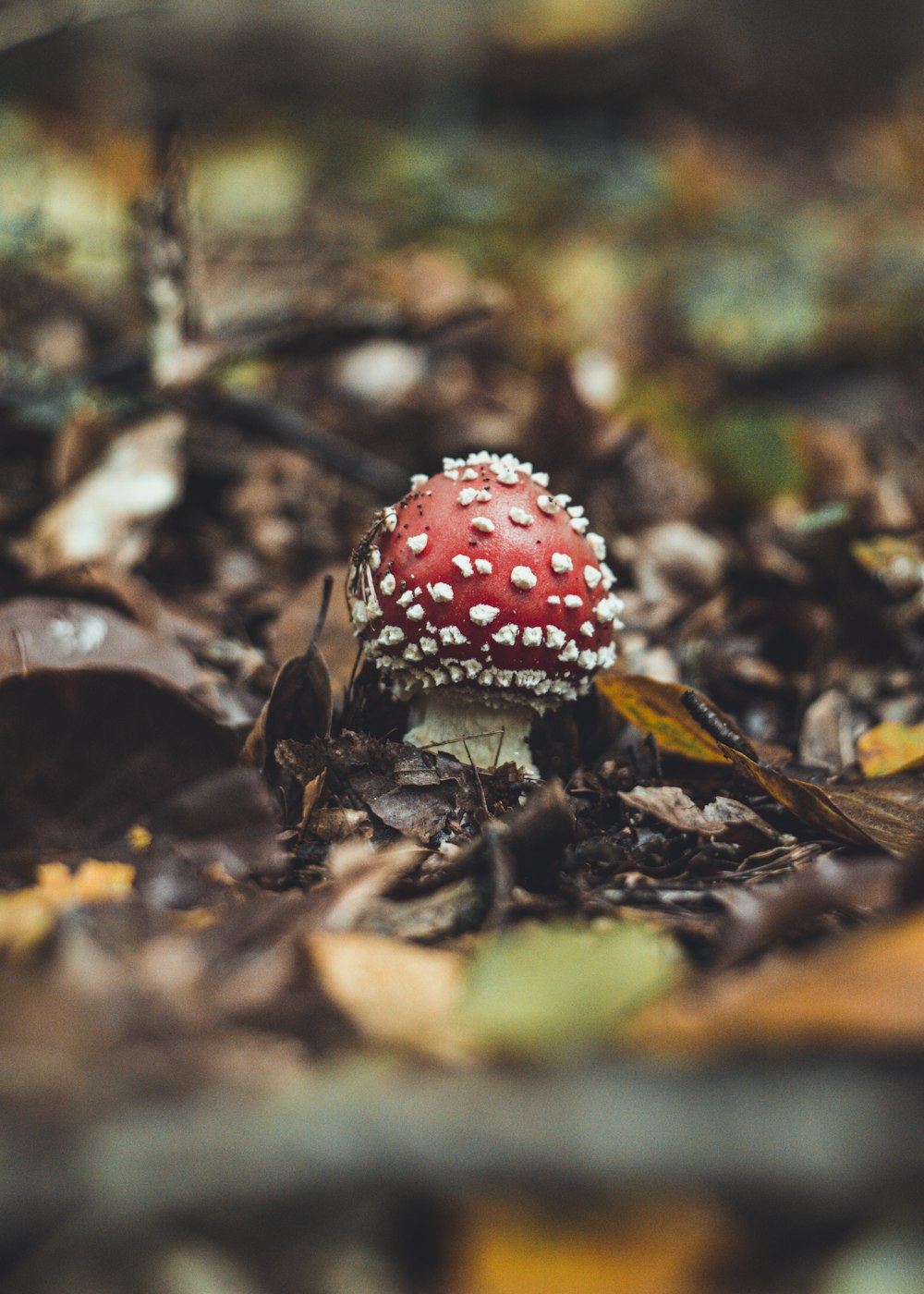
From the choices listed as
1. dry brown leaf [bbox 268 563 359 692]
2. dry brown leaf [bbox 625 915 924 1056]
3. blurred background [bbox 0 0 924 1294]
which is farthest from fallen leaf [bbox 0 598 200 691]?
dry brown leaf [bbox 625 915 924 1056]

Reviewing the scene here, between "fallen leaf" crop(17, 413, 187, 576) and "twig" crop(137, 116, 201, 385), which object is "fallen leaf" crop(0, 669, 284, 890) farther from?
"twig" crop(137, 116, 201, 385)

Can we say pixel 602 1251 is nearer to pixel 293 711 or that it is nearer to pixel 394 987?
pixel 394 987

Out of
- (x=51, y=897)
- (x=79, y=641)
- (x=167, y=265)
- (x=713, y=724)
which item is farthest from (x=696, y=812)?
(x=167, y=265)

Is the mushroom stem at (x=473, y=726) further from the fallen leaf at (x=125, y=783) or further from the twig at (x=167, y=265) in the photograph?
the twig at (x=167, y=265)

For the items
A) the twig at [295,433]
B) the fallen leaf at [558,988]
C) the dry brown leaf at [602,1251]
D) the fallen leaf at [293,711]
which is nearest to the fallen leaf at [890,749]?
the fallen leaf at [293,711]

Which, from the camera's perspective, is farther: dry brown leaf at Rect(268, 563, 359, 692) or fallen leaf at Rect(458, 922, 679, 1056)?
dry brown leaf at Rect(268, 563, 359, 692)

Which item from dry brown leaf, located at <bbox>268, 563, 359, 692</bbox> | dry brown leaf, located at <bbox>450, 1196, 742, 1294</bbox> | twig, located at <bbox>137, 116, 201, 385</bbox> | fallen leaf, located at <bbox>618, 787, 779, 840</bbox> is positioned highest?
twig, located at <bbox>137, 116, 201, 385</bbox>
